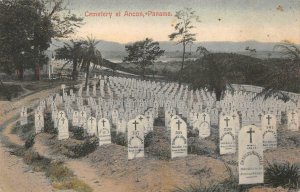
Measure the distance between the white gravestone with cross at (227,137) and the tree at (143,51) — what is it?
5.73 feet

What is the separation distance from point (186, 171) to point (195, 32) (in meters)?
2.66

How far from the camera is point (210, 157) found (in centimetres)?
845

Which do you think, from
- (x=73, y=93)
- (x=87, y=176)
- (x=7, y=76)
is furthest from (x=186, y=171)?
(x=7, y=76)

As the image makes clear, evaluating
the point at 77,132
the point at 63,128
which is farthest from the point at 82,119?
the point at 63,128

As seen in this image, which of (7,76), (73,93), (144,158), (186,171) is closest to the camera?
(186,171)

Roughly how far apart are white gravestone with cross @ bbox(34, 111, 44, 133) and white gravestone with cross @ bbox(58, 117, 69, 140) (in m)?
0.36

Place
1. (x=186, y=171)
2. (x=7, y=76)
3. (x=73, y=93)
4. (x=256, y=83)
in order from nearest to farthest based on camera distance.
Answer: (x=186, y=171) → (x=7, y=76) → (x=73, y=93) → (x=256, y=83)

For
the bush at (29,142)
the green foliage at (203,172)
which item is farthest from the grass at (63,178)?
the green foliage at (203,172)

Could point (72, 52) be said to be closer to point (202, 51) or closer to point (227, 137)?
point (202, 51)

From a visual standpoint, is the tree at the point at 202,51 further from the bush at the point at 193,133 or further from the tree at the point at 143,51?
the bush at the point at 193,133

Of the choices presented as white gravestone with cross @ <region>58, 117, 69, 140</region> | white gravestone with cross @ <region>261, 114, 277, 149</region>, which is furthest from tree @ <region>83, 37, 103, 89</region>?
white gravestone with cross @ <region>261, 114, 277, 149</region>

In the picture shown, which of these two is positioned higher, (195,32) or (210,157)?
(195,32)

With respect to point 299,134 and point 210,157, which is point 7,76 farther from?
point 299,134

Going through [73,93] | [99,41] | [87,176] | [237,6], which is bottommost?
[87,176]
